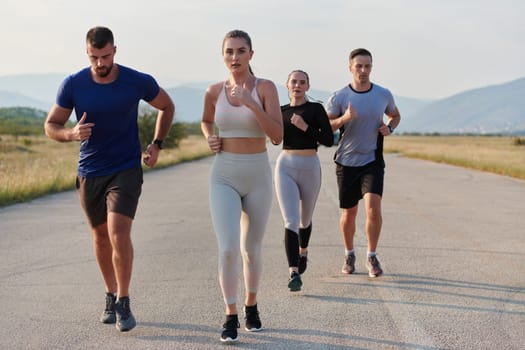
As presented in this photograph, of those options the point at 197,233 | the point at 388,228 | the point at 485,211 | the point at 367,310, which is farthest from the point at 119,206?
the point at 485,211

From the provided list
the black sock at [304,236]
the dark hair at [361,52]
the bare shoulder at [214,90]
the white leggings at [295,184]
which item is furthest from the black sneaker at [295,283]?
the dark hair at [361,52]

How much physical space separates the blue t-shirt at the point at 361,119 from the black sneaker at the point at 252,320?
2405 millimetres

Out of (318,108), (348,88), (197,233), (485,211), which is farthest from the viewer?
(485,211)

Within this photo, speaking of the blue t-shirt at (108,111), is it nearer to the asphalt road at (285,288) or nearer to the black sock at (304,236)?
the asphalt road at (285,288)

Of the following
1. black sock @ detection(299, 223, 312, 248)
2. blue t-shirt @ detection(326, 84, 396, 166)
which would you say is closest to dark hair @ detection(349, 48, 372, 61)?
blue t-shirt @ detection(326, 84, 396, 166)

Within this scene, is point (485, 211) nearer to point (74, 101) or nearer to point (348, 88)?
point (348, 88)

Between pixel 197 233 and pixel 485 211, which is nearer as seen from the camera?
pixel 197 233

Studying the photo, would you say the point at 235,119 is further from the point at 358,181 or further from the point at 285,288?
the point at 358,181

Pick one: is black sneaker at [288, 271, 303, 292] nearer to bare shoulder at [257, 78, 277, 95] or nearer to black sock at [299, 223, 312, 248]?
black sock at [299, 223, 312, 248]

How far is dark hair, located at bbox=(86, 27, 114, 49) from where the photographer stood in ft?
16.0

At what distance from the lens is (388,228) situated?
1096cm

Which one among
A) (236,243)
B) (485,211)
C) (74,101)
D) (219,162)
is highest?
(74,101)

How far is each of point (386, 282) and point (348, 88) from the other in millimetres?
1853

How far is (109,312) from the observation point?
5.32 metres
